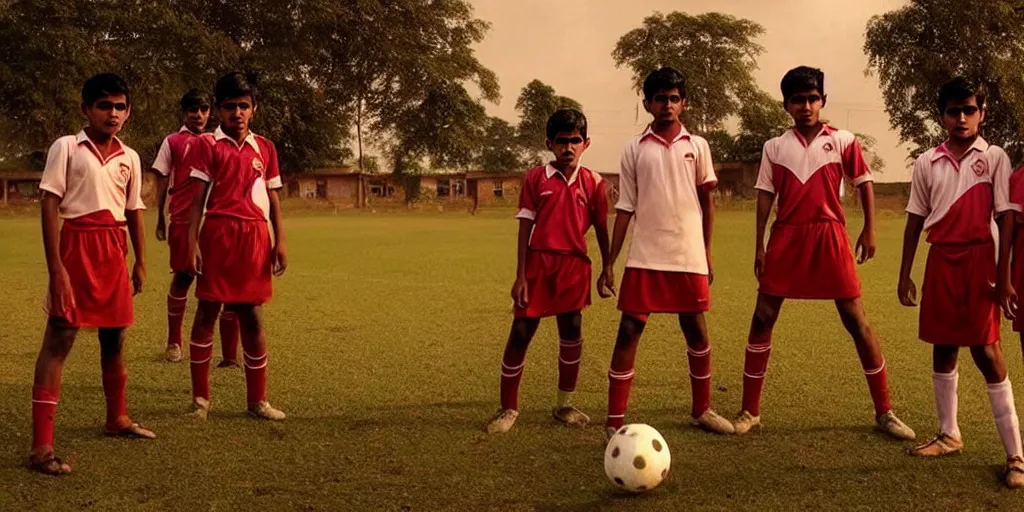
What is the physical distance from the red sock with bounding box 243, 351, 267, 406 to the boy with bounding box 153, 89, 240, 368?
1.57 metres

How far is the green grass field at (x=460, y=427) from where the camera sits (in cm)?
429

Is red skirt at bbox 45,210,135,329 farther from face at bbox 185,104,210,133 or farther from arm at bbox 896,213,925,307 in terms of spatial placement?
arm at bbox 896,213,925,307

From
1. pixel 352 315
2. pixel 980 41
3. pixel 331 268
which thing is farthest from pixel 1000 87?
pixel 352 315

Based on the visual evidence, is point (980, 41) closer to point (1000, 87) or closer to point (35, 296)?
point (1000, 87)

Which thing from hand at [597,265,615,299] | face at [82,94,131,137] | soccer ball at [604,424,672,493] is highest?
face at [82,94,131,137]

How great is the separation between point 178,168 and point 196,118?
428 mm

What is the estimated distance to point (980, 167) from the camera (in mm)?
4656

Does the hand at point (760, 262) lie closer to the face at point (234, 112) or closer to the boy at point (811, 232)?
the boy at point (811, 232)

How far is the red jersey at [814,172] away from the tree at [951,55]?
43026 millimetres

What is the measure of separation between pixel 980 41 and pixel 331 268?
40292mm

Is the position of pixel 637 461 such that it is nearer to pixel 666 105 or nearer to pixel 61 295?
pixel 666 105

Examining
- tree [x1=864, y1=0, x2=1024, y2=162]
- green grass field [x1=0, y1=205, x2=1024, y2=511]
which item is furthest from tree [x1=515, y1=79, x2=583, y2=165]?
green grass field [x1=0, y1=205, x2=1024, y2=511]

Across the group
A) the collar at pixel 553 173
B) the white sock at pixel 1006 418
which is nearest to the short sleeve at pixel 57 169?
the collar at pixel 553 173

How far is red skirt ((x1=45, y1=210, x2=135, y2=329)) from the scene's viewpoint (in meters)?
4.79
